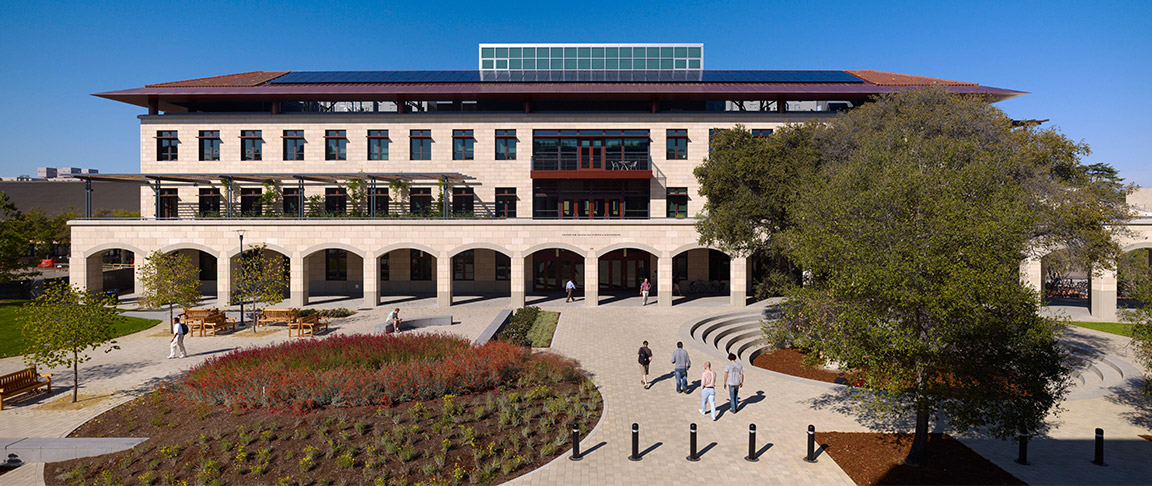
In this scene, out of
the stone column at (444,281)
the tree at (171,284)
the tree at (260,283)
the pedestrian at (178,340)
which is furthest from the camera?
the stone column at (444,281)

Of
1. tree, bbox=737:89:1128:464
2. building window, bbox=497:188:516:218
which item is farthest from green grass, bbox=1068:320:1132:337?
building window, bbox=497:188:516:218

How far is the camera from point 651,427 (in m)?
12.5

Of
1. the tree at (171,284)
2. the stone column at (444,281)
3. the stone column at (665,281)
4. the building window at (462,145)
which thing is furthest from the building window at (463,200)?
the tree at (171,284)

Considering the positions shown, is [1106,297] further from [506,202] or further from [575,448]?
[506,202]

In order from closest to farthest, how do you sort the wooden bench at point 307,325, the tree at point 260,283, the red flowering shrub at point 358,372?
the red flowering shrub at point 358,372 < the wooden bench at point 307,325 < the tree at point 260,283

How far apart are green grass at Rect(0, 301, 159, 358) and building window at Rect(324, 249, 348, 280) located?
10798 millimetres

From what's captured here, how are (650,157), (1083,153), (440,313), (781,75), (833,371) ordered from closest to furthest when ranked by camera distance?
(833,371) < (1083,153) < (440,313) < (650,157) < (781,75)

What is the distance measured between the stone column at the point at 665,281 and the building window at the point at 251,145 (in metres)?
27.5

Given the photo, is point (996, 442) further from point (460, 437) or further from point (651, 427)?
point (460, 437)

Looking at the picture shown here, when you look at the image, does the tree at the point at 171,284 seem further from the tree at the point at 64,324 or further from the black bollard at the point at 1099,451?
the black bollard at the point at 1099,451

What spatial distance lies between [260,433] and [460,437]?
4.18 m

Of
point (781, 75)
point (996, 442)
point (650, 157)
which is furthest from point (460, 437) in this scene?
point (781, 75)

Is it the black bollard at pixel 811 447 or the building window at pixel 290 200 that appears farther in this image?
the building window at pixel 290 200

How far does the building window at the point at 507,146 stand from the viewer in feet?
120
